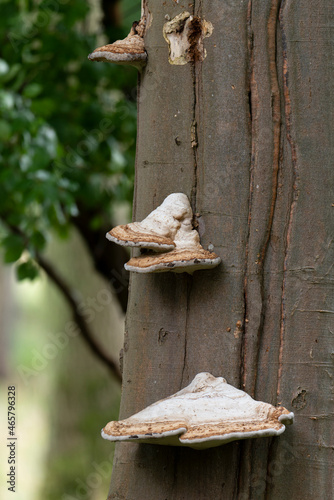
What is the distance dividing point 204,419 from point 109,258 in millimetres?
3585

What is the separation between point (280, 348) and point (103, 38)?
439 centimetres

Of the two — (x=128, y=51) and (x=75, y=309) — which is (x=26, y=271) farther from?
(x=128, y=51)

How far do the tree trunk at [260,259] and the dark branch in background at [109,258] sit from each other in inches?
121

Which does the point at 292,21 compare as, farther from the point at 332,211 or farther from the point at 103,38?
the point at 103,38

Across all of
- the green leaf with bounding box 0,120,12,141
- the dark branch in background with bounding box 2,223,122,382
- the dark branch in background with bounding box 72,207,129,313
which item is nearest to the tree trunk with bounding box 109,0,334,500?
the green leaf with bounding box 0,120,12,141

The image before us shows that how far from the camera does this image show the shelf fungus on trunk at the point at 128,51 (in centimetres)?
186

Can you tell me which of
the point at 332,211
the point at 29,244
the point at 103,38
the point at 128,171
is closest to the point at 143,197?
the point at 332,211

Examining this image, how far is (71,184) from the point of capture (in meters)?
4.25

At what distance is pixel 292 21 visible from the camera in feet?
5.74

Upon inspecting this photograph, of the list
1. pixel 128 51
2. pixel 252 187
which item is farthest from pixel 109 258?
pixel 252 187

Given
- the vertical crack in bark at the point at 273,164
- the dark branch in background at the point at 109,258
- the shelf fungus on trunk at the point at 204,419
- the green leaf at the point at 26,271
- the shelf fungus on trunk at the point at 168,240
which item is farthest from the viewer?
the dark branch in background at the point at 109,258

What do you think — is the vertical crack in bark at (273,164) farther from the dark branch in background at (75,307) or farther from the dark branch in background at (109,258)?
the dark branch in background at (75,307)

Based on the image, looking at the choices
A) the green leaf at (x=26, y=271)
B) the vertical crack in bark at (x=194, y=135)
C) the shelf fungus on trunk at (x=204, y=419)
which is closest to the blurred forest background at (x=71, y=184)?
the green leaf at (x=26, y=271)

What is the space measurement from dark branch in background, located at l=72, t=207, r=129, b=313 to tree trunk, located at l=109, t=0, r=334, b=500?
3078 mm
